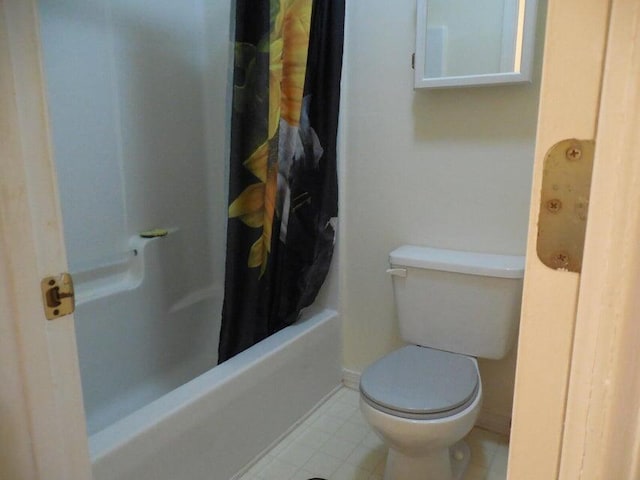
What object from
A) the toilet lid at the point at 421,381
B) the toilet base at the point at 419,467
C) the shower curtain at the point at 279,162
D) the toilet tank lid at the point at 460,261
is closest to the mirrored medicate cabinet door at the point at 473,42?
the shower curtain at the point at 279,162

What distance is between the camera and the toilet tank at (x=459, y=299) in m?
1.53

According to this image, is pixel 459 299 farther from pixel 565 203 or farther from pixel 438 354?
pixel 565 203

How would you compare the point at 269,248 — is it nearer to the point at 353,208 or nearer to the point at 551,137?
the point at 353,208

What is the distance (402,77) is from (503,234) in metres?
0.70

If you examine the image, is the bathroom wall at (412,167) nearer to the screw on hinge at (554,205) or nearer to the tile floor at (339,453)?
the tile floor at (339,453)

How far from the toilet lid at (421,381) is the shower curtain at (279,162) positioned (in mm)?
504

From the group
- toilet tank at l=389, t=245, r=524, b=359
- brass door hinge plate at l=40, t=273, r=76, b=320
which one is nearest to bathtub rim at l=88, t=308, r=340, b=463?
toilet tank at l=389, t=245, r=524, b=359

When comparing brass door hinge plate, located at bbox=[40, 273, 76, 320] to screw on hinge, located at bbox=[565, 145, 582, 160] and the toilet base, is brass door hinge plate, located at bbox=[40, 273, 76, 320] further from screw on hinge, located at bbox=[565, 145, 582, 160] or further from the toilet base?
the toilet base

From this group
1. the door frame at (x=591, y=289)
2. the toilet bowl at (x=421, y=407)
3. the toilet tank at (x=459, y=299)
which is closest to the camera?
the door frame at (x=591, y=289)

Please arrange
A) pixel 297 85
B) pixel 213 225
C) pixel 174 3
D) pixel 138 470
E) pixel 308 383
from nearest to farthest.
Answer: pixel 138 470
pixel 297 85
pixel 308 383
pixel 174 3
pixel 213 225

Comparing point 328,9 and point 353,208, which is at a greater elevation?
point 328,9

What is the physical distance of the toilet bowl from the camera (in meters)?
1.28

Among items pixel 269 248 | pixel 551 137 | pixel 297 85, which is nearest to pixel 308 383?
pixel 269 248

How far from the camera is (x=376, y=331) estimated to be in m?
2.01
